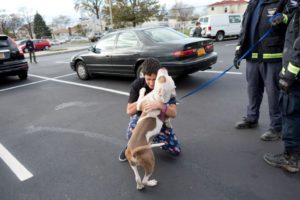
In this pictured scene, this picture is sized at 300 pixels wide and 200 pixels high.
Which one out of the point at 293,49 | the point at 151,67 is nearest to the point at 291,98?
the point at 293,49

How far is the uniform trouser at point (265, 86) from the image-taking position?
9.77 ft

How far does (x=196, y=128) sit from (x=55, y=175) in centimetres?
209

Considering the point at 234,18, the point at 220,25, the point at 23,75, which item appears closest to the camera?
the point at 23,75

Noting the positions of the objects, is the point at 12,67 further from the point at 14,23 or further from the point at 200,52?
the point at 14,23

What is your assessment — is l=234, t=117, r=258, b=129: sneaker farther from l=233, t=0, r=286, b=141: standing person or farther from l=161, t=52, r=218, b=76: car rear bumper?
l=161, t=52, r=218, b=76: car rear bumper

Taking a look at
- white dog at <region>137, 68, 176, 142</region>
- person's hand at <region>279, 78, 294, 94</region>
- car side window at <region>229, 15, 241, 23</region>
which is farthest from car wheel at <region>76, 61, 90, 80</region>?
car side window at <region>229, 15, 241, 23</region>

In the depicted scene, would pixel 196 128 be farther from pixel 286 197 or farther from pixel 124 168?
pixel 286 197

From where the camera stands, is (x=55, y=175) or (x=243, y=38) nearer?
(x=55, y=175)

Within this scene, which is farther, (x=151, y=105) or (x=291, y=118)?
(x=291, y=118)

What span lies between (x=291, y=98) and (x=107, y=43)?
5558 mm

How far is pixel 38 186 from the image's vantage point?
2652 millimetres

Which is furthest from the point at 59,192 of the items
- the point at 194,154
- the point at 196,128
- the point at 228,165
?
the point at 196,128

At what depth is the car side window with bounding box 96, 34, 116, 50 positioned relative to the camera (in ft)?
22.5

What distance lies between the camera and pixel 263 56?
303 cm
